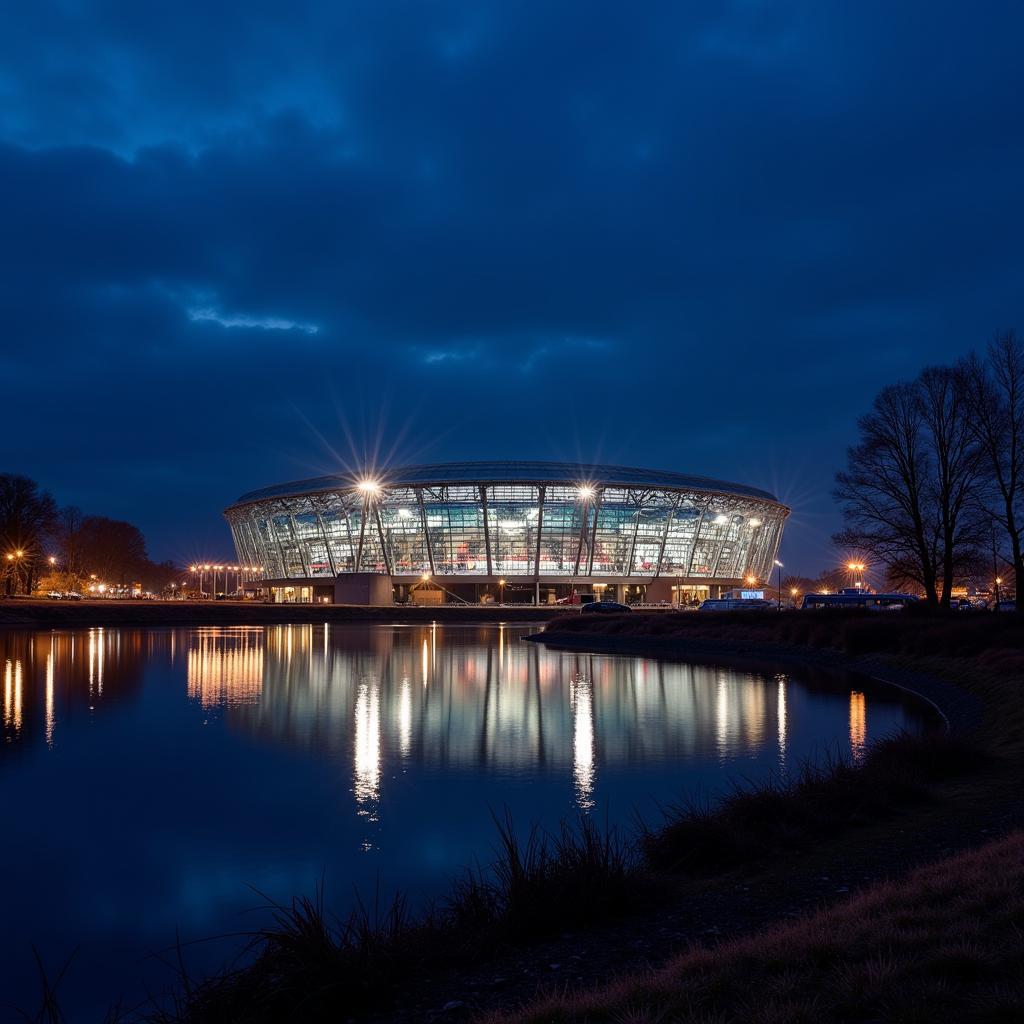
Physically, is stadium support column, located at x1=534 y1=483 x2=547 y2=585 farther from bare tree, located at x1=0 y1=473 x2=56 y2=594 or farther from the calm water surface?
the calm water surface

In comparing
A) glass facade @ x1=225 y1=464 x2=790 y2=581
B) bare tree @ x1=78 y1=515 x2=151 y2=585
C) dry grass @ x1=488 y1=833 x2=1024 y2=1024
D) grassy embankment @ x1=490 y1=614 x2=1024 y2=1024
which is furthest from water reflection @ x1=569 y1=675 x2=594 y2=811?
bare tree @ x1=78 y1=515 x2=151 y2=585

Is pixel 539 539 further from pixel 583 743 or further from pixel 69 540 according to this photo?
pixel 583 743

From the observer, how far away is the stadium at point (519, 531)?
105 m

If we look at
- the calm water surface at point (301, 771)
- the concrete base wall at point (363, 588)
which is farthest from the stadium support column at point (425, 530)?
the calm water surface at point (301, 771)

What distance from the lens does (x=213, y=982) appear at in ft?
21.4

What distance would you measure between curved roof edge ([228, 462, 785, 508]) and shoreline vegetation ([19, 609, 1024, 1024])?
298 feet

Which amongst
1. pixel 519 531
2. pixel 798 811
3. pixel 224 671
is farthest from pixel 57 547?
pixel 798 811

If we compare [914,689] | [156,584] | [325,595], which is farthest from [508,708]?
[156,584]

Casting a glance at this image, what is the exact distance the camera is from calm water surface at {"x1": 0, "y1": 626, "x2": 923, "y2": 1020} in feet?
29.8

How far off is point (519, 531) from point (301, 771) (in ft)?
301

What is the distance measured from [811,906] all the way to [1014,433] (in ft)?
110

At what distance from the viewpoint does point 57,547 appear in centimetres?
11725

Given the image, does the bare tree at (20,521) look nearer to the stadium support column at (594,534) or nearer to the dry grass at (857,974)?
the stadium support column at (594,534)

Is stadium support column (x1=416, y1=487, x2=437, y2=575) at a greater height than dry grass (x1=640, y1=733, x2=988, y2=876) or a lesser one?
greater
